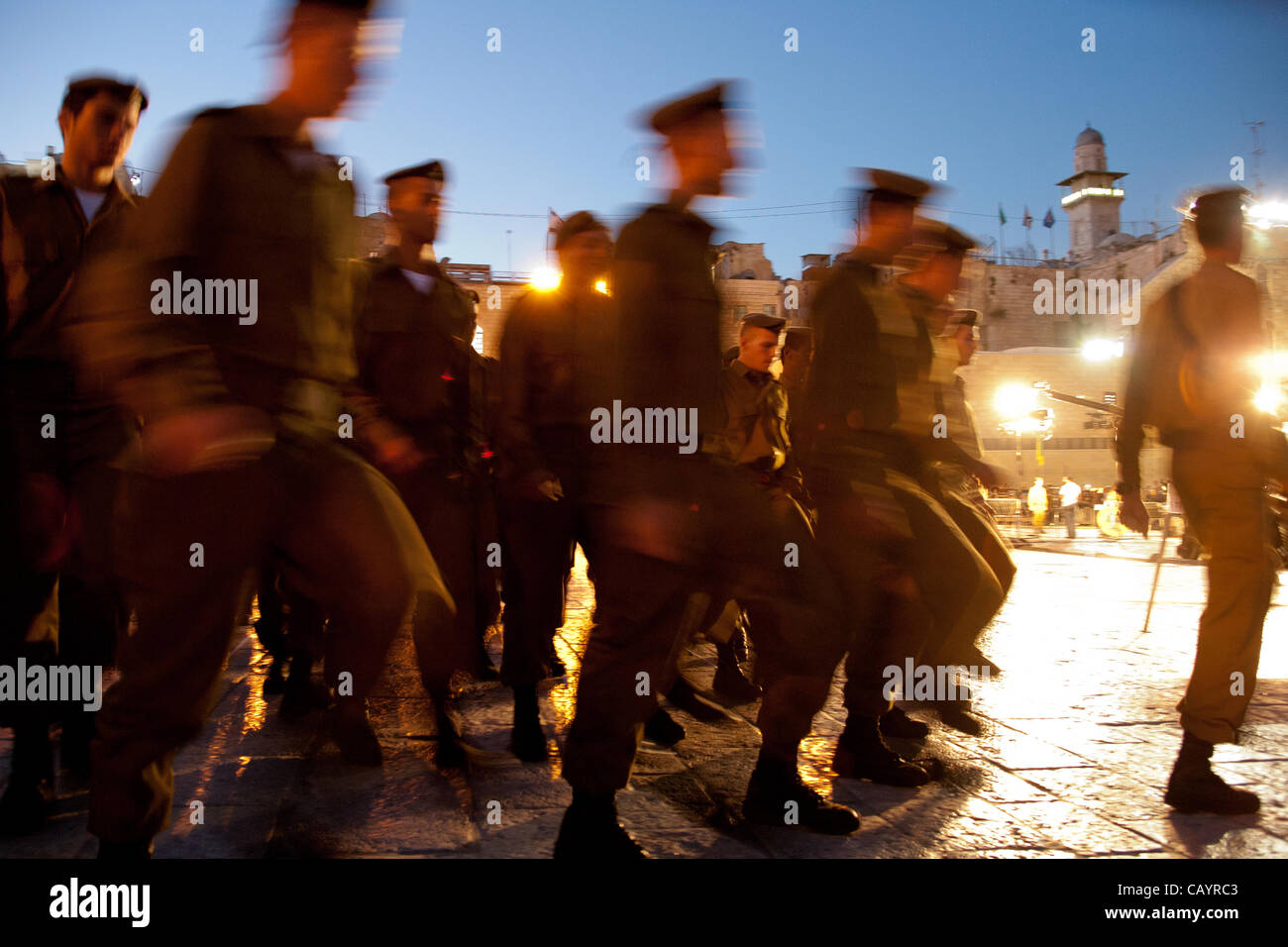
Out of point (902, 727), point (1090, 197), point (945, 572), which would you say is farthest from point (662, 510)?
point (1090, 197)

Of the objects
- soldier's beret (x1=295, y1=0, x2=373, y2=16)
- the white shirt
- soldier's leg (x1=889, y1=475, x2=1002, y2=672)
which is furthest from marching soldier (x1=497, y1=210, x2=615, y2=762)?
soldier's beret (x1=295, y1=0, x2=373, y2=16)

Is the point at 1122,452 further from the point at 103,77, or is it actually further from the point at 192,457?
the point at 103,77

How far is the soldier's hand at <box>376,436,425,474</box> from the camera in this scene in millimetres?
3195

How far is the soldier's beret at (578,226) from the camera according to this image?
4.12 m

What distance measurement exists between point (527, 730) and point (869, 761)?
4.33 ft

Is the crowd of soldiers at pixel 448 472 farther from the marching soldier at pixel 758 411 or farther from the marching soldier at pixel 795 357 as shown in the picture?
the marching soldier at pixel 795 357

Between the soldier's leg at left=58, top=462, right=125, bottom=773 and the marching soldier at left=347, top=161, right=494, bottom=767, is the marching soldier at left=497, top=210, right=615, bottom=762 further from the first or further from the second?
the soldier's leg at left=58, top=462, right=125, bottom=773

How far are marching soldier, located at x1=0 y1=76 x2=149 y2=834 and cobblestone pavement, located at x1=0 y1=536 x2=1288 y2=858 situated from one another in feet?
1.75

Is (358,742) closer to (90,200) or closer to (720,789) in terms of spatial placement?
(720,789)

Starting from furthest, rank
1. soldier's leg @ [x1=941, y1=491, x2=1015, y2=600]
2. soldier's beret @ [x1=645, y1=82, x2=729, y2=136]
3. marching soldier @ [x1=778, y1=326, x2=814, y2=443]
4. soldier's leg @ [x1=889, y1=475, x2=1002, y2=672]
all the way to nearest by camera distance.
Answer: marching soldier @ [x1=778, y1=326, x2=814, y2=443], soldier's leg @ [x1=941, y1=491, x2=1015, y2=600], soldier's leg @ [x1=889, y1=475, x2=1002, y2=672], soldier's beret @ [x1=645, y1=82, x2=729, y2=136]

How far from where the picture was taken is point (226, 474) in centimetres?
195

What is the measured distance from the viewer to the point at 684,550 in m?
2.50
